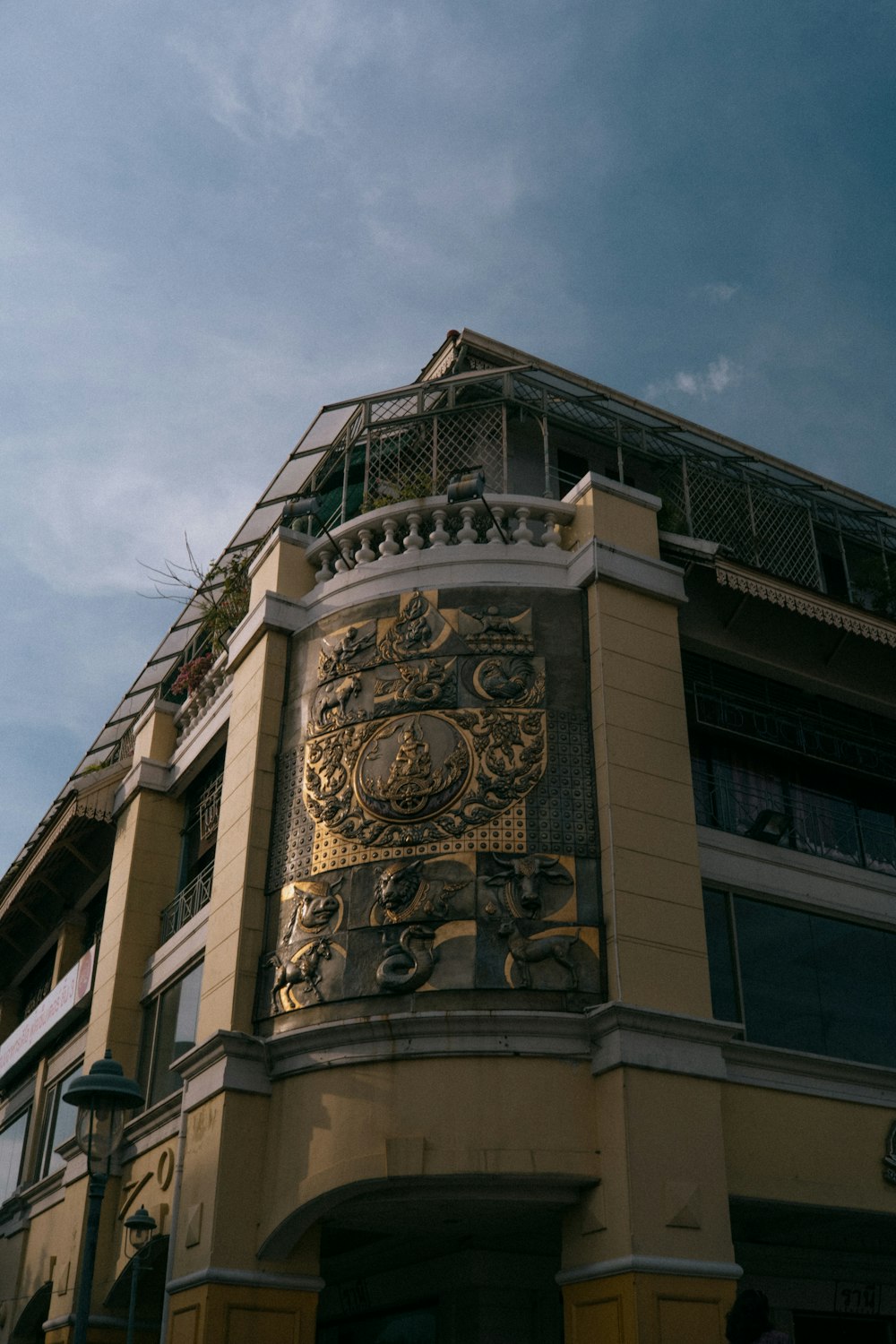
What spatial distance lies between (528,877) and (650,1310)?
4241 millimetres

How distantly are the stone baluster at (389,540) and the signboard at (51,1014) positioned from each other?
912cm

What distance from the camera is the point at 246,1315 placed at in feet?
41.2

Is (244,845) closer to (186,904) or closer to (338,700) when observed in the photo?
(338,700)

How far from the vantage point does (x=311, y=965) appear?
13875mm

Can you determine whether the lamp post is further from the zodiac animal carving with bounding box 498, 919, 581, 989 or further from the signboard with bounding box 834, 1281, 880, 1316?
the signboard with bounding box 834, 1281, 880, 1316

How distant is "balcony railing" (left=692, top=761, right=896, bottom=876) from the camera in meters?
16.3

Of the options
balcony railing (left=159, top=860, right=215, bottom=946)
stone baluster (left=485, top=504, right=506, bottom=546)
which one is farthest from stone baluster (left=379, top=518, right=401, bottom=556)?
balcony railing (left=159, top=860, right=215, bottom=946)

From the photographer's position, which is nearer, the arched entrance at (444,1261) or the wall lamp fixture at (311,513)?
the arched entrance at (444,1261)

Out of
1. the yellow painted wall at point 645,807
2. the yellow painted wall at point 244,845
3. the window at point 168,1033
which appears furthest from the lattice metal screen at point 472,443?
the window at point 168,1033

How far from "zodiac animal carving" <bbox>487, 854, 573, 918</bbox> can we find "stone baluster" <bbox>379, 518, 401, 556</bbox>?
459 centimetres

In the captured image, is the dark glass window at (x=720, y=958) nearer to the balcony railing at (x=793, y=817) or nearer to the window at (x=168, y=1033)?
the balcony railing at (x=793, y=817)

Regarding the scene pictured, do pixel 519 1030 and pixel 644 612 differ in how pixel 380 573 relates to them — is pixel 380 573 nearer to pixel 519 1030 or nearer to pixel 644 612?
pixel 644 612

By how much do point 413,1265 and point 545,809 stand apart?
21.1 feet

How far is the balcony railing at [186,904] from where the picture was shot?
717 inches
